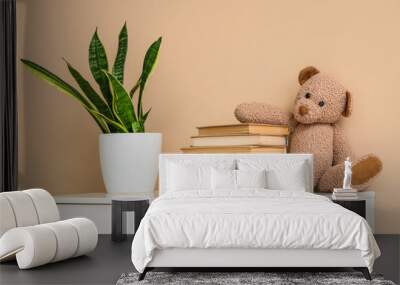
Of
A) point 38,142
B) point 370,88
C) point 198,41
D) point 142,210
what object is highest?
point 198,41

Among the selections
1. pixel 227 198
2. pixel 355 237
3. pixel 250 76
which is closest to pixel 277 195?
pixel 227 198

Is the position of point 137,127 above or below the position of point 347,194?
above

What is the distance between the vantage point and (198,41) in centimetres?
534

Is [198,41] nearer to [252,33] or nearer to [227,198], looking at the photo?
[252,33]

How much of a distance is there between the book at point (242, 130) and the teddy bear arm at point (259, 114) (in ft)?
0.28

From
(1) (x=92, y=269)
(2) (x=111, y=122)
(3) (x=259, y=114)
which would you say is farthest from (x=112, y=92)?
(1) (x=92, y=269)

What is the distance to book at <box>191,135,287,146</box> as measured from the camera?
486cm

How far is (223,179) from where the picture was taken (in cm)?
443

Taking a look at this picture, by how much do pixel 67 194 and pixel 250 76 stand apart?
1.75 m

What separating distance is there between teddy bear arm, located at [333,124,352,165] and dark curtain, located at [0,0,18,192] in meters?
2.47

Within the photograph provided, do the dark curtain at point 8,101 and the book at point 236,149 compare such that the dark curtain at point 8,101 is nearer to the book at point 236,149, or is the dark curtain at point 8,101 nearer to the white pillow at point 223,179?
the book at point 236,149

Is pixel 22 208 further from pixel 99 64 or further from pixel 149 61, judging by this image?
pixel 149 61

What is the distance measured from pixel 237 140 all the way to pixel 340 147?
2.86 feet

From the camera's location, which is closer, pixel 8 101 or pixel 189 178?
pixel 189 178
